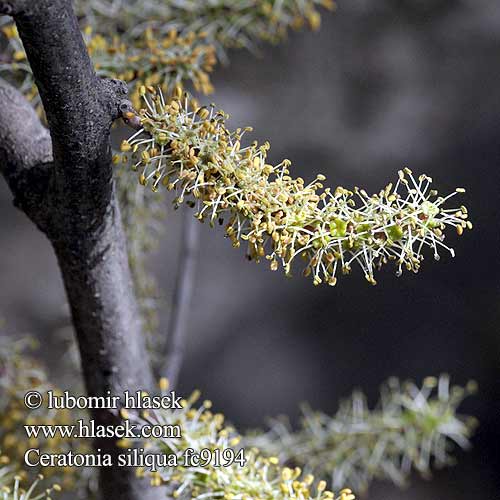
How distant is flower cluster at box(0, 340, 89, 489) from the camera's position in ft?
Result: 1.68

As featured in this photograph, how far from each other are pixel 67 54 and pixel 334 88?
0.72 meters

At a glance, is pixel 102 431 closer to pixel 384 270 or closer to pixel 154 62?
pixel 154 62

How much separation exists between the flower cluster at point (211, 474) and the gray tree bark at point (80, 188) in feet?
0.12

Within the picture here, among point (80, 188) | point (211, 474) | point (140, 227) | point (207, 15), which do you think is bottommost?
point (211, 474)

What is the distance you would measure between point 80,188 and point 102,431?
0.58 ft

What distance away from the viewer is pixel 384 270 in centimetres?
88

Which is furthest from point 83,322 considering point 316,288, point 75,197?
point 316,288

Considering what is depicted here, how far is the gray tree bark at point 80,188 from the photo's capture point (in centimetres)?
29

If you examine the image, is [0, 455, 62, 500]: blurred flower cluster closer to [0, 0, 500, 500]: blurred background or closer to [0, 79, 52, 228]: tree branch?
[0, 79, 52, 228]: tree branch

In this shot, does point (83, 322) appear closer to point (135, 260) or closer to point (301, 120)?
point (135, 260)

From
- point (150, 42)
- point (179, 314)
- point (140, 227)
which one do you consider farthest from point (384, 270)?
point (150, 42)

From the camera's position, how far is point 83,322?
1.31 ft

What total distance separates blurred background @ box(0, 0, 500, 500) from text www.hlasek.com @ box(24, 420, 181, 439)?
445 millimetres

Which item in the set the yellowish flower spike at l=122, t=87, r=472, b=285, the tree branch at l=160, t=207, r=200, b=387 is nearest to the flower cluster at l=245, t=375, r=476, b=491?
the tree branch at l=160, t=207, r=200, b=387
